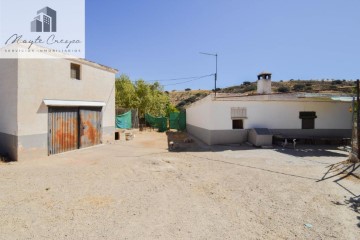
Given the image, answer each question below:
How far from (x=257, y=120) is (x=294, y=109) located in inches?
120

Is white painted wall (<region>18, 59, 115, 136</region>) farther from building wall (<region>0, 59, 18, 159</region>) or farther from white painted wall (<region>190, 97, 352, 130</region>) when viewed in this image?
white painted wall (<region>190, 97, 352, 130</region>)

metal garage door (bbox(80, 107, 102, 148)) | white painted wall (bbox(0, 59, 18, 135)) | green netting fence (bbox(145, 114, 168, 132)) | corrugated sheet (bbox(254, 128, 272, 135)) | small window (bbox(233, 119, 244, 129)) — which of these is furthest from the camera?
→ green netting fence (bbox(145, 114, 168, 132))

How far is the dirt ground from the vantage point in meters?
4.16

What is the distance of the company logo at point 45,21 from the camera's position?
39.0 feet

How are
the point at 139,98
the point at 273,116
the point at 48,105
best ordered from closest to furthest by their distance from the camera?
1. the point at 48,105
2. the point at 273,116
3. the point at 139,98

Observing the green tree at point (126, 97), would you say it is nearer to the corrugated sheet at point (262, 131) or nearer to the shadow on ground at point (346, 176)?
the corrugated sheet at point (262, 131)

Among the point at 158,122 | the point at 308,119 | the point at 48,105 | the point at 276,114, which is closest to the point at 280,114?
the point at 276,114

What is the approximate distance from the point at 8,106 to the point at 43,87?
Answer: 1.62m

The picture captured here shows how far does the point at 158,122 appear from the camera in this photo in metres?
26.2

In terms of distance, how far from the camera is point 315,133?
16094 millimetres

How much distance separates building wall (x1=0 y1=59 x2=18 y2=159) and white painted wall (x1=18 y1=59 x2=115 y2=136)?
0.94ft

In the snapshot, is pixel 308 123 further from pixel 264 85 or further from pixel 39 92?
pixel 39 92

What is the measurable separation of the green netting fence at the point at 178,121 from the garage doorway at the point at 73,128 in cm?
1480

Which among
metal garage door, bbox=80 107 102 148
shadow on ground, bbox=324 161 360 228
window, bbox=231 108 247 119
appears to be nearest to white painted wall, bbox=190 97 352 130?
window, bbox=231 108 247 119
